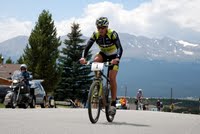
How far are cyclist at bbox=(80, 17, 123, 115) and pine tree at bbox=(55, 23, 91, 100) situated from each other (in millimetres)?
70449

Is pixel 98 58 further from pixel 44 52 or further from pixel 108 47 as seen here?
pixel 44 52

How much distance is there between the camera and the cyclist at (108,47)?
30.8 ft

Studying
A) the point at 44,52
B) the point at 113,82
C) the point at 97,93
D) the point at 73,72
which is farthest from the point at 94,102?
the point at 73,72

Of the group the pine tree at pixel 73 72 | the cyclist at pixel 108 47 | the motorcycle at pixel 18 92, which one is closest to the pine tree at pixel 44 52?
the pine tree at pixel 73 72

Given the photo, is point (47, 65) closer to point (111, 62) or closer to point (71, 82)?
point (71, 82)

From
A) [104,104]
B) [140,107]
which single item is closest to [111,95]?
[104,104]

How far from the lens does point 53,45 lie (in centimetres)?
6569

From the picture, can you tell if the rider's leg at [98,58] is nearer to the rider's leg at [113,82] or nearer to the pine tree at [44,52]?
the rider's leg at [113,82]

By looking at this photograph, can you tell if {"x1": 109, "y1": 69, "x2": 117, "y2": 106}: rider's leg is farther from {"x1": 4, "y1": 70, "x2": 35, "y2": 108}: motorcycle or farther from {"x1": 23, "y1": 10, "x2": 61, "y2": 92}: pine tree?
{"x1": 23, "y1": 10, "x2": 61, "y2": 92}: pine tree

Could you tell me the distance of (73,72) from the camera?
82375mm

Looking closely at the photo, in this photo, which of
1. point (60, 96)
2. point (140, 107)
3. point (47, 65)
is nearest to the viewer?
point (140, 107)

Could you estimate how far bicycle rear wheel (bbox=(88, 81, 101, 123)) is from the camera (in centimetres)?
898

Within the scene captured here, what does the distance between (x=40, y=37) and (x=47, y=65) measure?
392 centimetres

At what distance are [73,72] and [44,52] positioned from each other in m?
18.2
